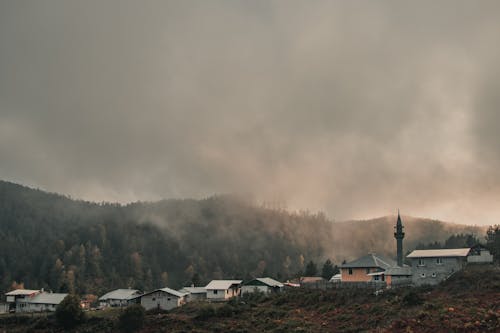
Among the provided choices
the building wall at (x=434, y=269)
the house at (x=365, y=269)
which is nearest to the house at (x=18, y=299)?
the house at (x=365, y=269)

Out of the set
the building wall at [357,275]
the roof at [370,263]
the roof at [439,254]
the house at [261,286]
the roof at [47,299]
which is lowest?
the roof at [47,299]

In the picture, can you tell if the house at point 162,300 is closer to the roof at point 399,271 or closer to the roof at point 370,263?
the roof at point 370,263

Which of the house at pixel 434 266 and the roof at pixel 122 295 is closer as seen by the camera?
the house at pixel 434 266

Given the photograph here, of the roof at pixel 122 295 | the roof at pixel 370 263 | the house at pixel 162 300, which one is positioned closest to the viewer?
the roof at pixel 370 263

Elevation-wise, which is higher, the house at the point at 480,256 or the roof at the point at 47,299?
the house at the point at 480,256

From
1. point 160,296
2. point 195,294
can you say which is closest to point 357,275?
point 160,296

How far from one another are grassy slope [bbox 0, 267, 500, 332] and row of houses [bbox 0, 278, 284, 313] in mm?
7641

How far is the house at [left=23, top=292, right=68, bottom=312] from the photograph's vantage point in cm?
9662

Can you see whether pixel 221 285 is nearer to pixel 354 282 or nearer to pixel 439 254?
pixel 354 282

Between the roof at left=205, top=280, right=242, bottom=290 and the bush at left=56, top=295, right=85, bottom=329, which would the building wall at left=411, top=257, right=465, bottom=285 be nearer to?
the roof at left=205, top=280, right=242, bottom=290

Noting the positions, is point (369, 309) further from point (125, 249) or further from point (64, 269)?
point (125, 249)

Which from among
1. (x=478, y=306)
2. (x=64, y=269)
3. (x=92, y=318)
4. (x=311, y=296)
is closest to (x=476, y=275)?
(x=478, y=306)

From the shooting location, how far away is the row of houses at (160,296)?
8528 centimetres

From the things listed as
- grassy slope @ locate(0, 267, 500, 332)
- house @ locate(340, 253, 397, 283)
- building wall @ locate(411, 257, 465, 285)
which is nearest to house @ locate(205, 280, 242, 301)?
grassy slope @ locate(0, 267, 500, 332)
